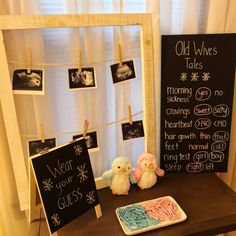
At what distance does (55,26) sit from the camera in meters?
1.00

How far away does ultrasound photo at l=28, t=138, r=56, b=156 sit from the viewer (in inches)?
43.3

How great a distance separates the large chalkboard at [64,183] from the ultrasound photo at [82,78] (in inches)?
9.1

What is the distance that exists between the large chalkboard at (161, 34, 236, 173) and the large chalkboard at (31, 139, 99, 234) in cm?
46

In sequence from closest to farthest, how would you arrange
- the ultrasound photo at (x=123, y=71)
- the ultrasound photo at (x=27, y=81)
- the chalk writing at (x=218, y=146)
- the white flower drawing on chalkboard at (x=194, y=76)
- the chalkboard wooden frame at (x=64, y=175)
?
1. the chalkboard wooden frame at (x=64, y=175)
2. the ultrasound photo at (x=27, y=81)
3. the ultrasound photo at (x=123, y=71)
4. the white flower drawing on chalkboard at (x=194, y=76)
5. the chalk writing at (x=218, y=146)

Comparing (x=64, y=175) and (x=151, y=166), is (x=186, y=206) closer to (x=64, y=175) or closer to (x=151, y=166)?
(x=151, y=166)

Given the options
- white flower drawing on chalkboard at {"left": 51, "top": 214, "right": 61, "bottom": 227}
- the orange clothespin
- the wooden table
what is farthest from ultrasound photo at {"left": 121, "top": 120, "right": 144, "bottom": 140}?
white flower drawing on chalkboard at {"left": 51, "top": 214, "right": 61, "bottom": 227}

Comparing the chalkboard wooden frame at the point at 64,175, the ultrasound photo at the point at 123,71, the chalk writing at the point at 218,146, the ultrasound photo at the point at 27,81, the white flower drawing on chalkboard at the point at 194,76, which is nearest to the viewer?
the chalkboard wooden frame at the point at 64,175

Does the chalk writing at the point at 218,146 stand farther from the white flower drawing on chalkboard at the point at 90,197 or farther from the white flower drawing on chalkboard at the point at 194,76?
the white flower drawing on chalkboard at the point at 90,197

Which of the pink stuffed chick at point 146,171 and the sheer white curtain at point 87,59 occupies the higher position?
the sheer white curtain at point 87,59

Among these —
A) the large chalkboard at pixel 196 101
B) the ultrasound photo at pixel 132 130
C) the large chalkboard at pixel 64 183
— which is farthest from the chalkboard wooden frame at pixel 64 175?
the large chalkboard at pixel 196 101

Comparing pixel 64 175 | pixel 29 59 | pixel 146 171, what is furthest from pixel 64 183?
pixel 29 59

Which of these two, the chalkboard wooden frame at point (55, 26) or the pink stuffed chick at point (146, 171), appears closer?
the chalkboard wooden frame at point (55, 26)

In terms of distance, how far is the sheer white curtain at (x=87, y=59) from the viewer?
3.54ft

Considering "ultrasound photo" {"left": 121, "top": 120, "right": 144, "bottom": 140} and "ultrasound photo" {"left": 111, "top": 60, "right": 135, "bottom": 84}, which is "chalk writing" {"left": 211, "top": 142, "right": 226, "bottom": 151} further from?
"ultrasound photo" {"left": 111, "top": 60, "right": 135, "bottom": 84}
